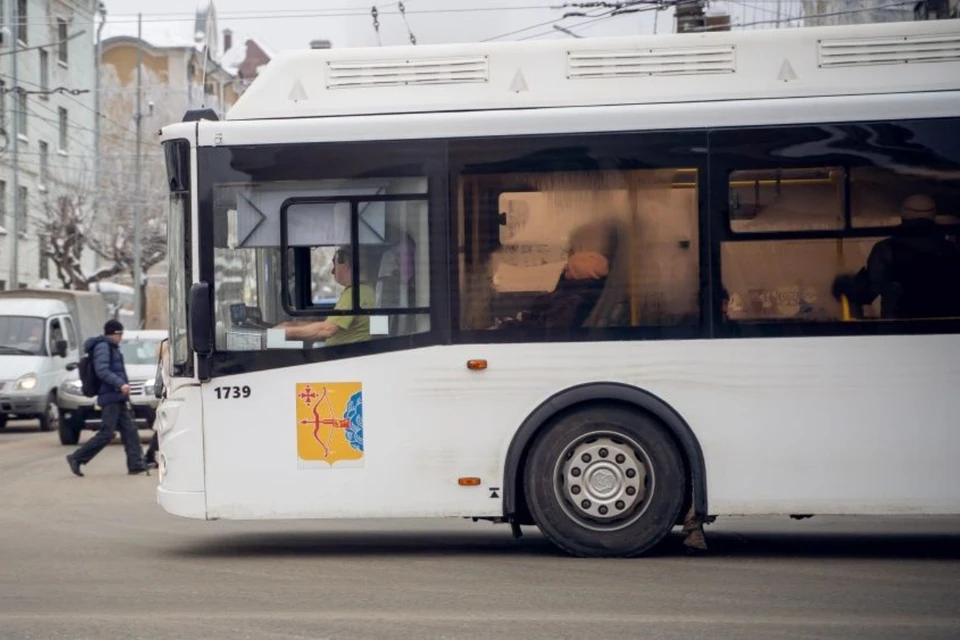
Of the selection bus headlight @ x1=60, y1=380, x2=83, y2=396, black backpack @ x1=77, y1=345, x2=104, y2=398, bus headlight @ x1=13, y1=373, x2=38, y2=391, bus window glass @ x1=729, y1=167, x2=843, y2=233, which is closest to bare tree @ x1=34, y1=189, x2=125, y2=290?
bus headlight @ x1=13, y1=373, x2=38, y2=391

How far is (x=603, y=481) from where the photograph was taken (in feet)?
31.9

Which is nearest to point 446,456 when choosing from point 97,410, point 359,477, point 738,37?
point 359,477

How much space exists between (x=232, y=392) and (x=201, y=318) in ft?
1.69

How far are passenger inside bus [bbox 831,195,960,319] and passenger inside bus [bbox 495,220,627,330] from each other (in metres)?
1.33

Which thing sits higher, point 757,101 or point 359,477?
A: point 757,101

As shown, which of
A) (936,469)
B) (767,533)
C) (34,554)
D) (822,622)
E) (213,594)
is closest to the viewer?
(822,622)

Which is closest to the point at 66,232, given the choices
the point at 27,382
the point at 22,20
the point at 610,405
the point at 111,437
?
the point at 22,20

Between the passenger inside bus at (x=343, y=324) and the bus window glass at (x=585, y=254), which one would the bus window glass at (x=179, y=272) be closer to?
the passenger inside bus at (x=343, y=324)

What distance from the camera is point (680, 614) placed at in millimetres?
7664

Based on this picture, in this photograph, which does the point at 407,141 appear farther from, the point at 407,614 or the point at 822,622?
the point at 822,622

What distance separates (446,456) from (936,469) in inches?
117

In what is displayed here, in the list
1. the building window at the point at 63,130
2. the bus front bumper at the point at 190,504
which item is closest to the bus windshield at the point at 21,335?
the bus front bumper at the point at 190,504

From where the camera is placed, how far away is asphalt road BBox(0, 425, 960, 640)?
7.39 metres

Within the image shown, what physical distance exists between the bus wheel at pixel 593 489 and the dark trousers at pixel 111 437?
9248mm
